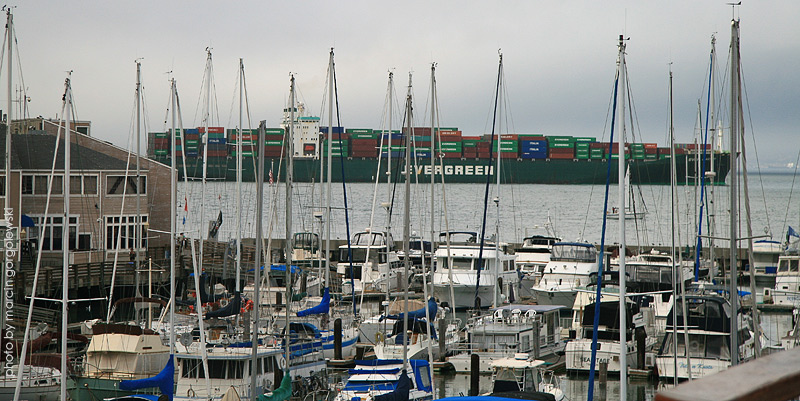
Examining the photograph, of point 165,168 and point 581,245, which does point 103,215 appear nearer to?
point 165,168

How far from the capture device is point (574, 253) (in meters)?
27.7

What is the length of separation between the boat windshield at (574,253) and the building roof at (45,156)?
16.3 meters

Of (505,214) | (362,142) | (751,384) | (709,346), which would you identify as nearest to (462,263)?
(709,346)

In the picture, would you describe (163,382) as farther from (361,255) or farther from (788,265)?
(788,265)

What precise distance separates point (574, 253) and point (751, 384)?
26.7 m

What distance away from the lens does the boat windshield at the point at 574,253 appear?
1086 inches

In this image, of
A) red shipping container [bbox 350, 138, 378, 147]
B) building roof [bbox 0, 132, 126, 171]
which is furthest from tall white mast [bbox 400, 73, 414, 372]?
red shipping container [bbox 350, 138, 378, 147]

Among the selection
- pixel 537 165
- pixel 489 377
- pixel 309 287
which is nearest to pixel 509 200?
pixel 537 165

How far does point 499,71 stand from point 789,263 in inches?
498

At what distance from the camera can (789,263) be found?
29.2m

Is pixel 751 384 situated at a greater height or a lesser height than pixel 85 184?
lesser

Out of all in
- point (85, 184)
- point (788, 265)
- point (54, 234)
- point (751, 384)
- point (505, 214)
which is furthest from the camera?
point (505, 214)

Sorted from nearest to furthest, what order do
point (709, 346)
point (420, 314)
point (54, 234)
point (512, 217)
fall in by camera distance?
point (709, 346) → point (420, 314) → point (54, 234) → point (512, 217)

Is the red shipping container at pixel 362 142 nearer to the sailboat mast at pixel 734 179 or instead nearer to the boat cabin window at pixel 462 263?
the boat cabin window at pixel 462 263
